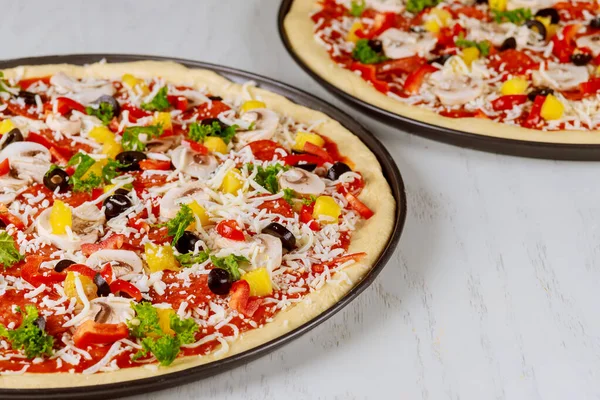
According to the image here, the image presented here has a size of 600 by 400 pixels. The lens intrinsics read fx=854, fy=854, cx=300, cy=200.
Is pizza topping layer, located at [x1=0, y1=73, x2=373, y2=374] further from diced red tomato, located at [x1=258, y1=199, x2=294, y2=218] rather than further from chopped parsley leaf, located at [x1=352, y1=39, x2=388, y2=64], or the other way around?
chopped parsley leaf, located at [x1=352, y1=39, x2=388, y2=64]

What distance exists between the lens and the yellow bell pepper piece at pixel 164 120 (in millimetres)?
5248

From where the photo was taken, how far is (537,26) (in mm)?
6445

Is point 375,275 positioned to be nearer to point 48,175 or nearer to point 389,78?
point 48,175

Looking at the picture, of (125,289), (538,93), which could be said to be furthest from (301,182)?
(538,93)

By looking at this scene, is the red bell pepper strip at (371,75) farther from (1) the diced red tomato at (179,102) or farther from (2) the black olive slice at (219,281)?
(2) the black olive slice at (219,281)

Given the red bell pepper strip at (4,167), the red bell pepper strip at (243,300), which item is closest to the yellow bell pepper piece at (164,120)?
the red bell pepper strip at (4,167)

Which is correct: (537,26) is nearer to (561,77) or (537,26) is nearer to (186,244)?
(561,77)

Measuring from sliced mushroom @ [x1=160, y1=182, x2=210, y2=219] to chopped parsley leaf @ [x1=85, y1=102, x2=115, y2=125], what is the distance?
3.12 feet

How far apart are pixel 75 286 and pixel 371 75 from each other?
9.24 ft

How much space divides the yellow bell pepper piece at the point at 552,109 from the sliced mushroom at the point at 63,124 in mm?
2940

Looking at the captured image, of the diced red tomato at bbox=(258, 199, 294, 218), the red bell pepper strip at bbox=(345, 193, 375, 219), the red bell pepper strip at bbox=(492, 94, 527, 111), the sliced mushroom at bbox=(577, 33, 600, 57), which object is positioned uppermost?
the sliced mushroom at bbox=(577, 33, 600, 57)

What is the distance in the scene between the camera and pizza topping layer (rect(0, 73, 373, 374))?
3754mm

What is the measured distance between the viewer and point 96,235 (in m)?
4.38

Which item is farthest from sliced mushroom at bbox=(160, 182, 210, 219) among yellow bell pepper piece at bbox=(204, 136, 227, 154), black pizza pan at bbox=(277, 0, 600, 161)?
black pizza pan at bbox=(277, 0, 600, 161)
